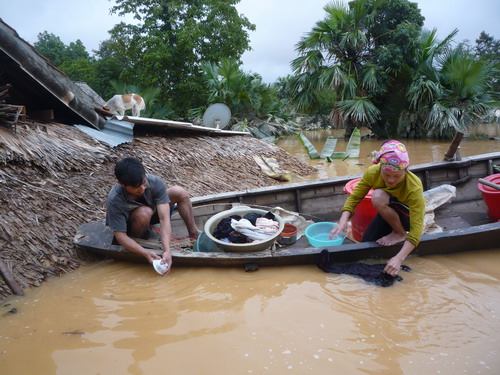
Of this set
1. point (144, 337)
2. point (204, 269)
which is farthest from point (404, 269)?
point (144, 337)

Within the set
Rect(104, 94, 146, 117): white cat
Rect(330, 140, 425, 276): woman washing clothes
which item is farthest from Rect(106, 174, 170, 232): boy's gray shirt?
Rect(104, 94, 146, 117): white cat

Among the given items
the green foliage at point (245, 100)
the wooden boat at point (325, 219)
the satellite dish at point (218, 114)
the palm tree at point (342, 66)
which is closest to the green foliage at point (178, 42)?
the green foliage at point (245, 100)

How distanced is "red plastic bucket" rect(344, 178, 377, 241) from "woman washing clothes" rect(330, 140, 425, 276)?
21cm

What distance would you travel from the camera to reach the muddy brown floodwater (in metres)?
1.76

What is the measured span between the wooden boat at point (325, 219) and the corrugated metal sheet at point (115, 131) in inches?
75.2

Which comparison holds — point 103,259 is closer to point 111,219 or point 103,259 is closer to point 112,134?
point 111,219

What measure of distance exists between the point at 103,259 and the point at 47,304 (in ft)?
2.54

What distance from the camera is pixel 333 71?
1302cm

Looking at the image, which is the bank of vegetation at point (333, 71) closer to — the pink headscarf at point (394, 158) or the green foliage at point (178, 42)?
the green foliage at point (178, 42)

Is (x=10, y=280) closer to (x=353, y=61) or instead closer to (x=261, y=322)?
(x=261, y=322)

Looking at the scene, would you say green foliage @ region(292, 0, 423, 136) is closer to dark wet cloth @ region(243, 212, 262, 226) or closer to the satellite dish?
the satellite dish

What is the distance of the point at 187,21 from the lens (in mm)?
15328

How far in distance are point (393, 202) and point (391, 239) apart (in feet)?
0.97

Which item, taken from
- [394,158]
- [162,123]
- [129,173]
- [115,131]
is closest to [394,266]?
[394,158]
